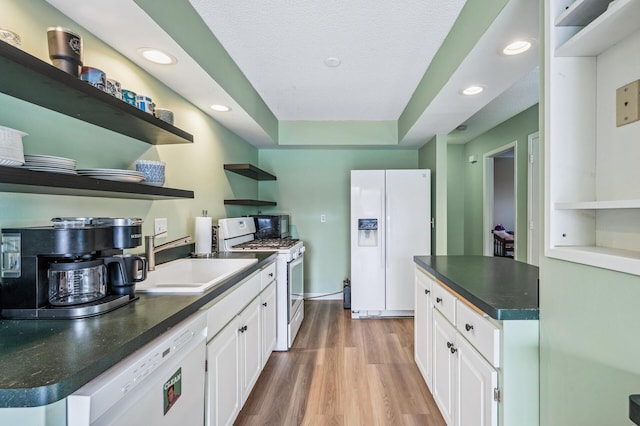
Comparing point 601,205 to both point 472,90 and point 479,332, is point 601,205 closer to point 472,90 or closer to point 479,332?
point 479,332

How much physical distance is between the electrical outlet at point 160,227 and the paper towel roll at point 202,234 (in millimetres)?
260

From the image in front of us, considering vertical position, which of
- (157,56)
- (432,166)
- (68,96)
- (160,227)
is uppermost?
(157,56)

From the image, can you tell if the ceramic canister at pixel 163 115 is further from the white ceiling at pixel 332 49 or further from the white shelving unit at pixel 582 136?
the white shelving unit at pixel 582 136

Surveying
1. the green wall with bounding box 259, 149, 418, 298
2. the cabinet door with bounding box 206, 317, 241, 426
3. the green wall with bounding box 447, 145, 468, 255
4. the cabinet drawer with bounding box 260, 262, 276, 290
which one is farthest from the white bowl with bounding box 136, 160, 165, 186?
the green wall with bounding box 447, 145, 468, 255

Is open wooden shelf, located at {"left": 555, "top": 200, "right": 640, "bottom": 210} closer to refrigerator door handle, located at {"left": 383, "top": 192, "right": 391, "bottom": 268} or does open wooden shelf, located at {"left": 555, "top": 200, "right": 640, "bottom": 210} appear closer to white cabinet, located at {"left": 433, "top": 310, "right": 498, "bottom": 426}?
white cabinet, located at {"left": 433, "top": 310, "right": 498, "bottom": 426}

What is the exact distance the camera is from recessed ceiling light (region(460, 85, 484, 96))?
2.08 metres

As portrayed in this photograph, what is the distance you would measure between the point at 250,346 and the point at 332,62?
7.00 ft

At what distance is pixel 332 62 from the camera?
2238mm

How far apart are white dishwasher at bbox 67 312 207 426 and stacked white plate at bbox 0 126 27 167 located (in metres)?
0.64

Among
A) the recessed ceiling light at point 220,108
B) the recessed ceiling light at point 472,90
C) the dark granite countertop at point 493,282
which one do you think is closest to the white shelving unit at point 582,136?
the dark granite countertop at point 493,282

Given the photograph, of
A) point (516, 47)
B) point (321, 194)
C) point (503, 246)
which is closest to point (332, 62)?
point (516, 47)

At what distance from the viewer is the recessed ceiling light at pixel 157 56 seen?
1.52 meters

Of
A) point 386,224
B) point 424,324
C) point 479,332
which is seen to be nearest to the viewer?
point 479,332

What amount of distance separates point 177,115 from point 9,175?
1.45 metres
